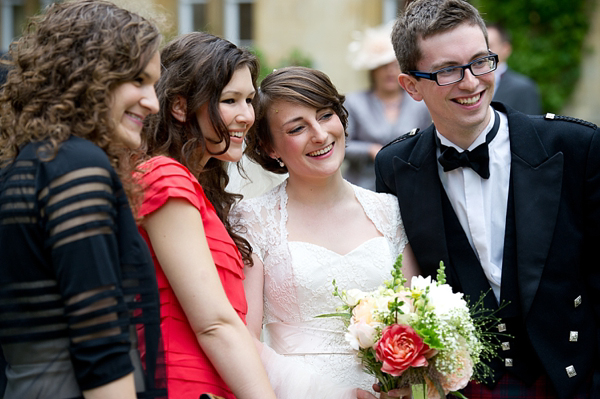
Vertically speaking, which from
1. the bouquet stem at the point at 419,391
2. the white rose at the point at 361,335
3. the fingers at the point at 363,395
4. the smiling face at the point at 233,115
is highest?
the smiling face at the point at 233,115

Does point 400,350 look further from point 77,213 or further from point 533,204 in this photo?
point 77,213

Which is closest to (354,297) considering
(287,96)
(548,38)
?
(287,96)

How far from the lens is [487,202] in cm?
307

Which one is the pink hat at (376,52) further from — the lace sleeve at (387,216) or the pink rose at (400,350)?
the pink rose at (400,350)

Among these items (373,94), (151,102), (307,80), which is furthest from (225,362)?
(373,94)

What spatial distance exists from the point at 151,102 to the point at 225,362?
2.95ft

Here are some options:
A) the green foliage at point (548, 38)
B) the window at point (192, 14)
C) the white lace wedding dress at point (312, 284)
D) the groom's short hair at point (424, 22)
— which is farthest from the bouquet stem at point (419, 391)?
A: the window at point (192, 14)

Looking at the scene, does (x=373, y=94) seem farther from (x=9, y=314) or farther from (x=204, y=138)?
(x=9, y=314)

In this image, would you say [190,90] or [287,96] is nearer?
[190,90]

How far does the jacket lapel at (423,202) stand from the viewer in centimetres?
308

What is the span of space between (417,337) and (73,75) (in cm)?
148

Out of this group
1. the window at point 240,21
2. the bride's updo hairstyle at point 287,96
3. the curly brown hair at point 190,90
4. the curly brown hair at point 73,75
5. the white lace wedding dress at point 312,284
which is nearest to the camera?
the curly brown hair at point 73,75

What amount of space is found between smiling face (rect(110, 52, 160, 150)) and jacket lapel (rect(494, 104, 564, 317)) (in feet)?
5.46

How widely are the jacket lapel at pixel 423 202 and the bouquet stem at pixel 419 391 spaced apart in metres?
0.62
